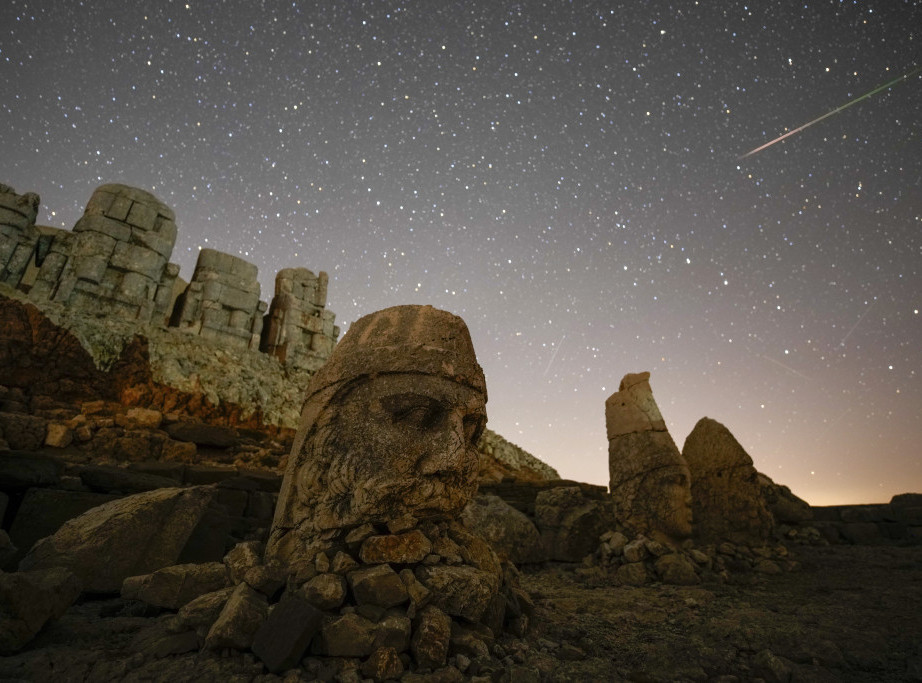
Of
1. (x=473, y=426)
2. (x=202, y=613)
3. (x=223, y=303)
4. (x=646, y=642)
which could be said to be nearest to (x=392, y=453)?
(x=473, y=426)

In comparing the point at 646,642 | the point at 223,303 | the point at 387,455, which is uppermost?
the point at 223,303

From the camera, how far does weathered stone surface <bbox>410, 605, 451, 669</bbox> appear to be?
2.42 m

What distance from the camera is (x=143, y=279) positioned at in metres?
15.8

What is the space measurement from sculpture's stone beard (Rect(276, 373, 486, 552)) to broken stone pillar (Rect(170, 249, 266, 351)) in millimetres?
16054

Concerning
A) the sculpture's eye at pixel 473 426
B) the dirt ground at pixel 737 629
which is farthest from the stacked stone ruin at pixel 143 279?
the dirt ground at pixel 737 629

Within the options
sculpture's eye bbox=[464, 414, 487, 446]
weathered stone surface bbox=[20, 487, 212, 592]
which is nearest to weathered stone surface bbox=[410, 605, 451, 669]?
sculpture's eye bbox=[464, 414, 487, 446]

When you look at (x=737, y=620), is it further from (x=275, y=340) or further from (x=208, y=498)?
(x=275, y=340)

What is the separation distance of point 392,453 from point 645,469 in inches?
217

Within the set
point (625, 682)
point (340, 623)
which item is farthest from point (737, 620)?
point (340, 623)

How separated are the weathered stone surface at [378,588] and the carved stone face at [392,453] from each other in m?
0.37

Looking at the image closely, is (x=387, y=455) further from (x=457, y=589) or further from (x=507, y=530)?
(x=507, y=530)

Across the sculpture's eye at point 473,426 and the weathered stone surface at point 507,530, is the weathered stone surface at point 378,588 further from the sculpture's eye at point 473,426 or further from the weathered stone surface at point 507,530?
the weathered stone surface at point 507,530

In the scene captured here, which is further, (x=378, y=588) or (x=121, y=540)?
(x=121, y=540)

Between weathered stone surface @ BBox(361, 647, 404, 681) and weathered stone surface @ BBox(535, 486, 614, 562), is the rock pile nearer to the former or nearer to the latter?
weathered stone surface @ BBox(535, 486, 614, 562)
